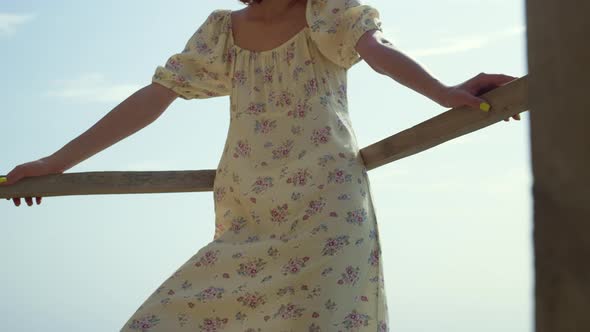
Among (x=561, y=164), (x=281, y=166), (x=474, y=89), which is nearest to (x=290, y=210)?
(x=281, y=166)

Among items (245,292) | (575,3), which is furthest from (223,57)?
(575,3)

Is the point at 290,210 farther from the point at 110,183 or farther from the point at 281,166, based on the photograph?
the point at 110,183

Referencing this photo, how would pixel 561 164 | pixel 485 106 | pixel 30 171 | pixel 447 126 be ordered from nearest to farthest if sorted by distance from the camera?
1. pixel 561 164
2. pixel 485 106
3. pixel 447 126
4. pixel 30 171

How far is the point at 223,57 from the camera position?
2.36 meters

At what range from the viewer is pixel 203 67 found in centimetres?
238

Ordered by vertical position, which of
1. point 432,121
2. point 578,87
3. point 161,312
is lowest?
point 161,312

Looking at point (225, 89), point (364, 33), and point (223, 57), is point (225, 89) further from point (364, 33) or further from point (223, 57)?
point (364, 33)

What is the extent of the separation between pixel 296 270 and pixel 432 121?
447 mm

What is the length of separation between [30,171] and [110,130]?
0.74 ft

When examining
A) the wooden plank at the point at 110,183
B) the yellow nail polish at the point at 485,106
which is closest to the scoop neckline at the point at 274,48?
the wooden plank at the point at 110,183

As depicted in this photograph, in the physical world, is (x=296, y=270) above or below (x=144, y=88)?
below

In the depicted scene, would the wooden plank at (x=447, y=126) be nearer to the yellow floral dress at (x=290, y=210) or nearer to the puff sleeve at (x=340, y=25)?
the yellow floral dress at (x=290, y=210)

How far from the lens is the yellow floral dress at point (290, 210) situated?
1905 mm

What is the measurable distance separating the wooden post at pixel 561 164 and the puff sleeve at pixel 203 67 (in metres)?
1.90
